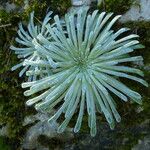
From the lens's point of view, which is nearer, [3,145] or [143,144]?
[143,144]

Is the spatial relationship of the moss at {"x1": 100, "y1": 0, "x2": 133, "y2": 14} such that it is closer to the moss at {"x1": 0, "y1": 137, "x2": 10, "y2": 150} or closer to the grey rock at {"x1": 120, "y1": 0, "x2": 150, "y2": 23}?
the grey rock at {"x1": 120, "y1": 0, "x2": 150, "y2": 23}

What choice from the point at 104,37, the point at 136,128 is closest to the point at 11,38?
the point at 104,37

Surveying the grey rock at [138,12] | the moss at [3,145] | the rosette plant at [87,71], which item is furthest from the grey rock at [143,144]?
the moss at [3,145]

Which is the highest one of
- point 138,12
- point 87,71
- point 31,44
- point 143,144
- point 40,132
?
point 138,12

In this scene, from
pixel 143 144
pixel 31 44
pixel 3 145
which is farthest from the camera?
pixel 3 145

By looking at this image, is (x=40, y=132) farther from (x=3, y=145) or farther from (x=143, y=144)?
(x=143, y=144)

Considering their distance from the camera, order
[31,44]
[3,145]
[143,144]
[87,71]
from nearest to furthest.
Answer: [87,71] < [31,44] < [143,144] < [3,145]

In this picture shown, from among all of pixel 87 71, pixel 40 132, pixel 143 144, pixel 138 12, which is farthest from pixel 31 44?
pixel 143 144

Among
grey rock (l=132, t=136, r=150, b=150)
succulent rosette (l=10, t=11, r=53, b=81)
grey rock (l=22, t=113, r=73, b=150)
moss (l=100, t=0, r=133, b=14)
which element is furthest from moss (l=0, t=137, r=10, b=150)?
moss (l=100, t=0, r=133, b=14)

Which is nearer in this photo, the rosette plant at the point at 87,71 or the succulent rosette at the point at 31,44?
the rosette plant at the point at 87,71

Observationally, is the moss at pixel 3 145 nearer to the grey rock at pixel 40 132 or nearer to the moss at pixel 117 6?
the grey rock at pixel 40 132
